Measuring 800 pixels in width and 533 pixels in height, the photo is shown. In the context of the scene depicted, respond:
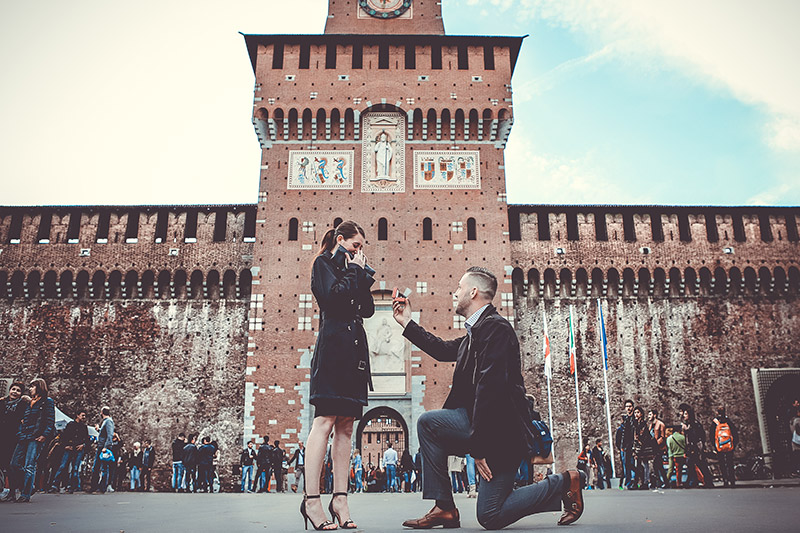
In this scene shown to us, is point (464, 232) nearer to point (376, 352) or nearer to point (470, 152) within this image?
point (470, 152)

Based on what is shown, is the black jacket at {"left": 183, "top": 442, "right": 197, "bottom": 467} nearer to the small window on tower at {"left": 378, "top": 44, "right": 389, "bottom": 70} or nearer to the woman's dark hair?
the woman's dark hair

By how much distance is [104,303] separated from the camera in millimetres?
22953

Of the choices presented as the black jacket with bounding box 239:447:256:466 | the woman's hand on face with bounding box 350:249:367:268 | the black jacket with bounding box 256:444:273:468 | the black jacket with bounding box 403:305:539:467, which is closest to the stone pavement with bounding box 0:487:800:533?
the black jacket with bounding box 403:305:539:467

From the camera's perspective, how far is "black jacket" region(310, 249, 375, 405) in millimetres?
4270

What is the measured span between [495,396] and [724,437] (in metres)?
10.8

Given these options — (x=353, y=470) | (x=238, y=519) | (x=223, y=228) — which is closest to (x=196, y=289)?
(x=223, y=228)

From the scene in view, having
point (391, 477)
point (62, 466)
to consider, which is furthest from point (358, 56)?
point (62, 466)

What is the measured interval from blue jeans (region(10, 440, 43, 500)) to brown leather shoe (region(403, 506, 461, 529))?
6087mm

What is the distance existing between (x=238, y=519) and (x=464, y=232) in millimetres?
17028

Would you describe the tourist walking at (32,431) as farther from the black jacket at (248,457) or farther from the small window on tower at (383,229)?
the small window on tower at (383,229)

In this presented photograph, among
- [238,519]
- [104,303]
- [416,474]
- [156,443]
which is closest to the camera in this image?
[238,519]

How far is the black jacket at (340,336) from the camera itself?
427cm

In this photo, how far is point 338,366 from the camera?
14.0 feet

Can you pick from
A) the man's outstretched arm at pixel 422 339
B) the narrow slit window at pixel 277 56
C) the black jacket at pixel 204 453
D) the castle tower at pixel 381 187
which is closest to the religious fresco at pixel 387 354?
the castle tower at pixel 381 187
